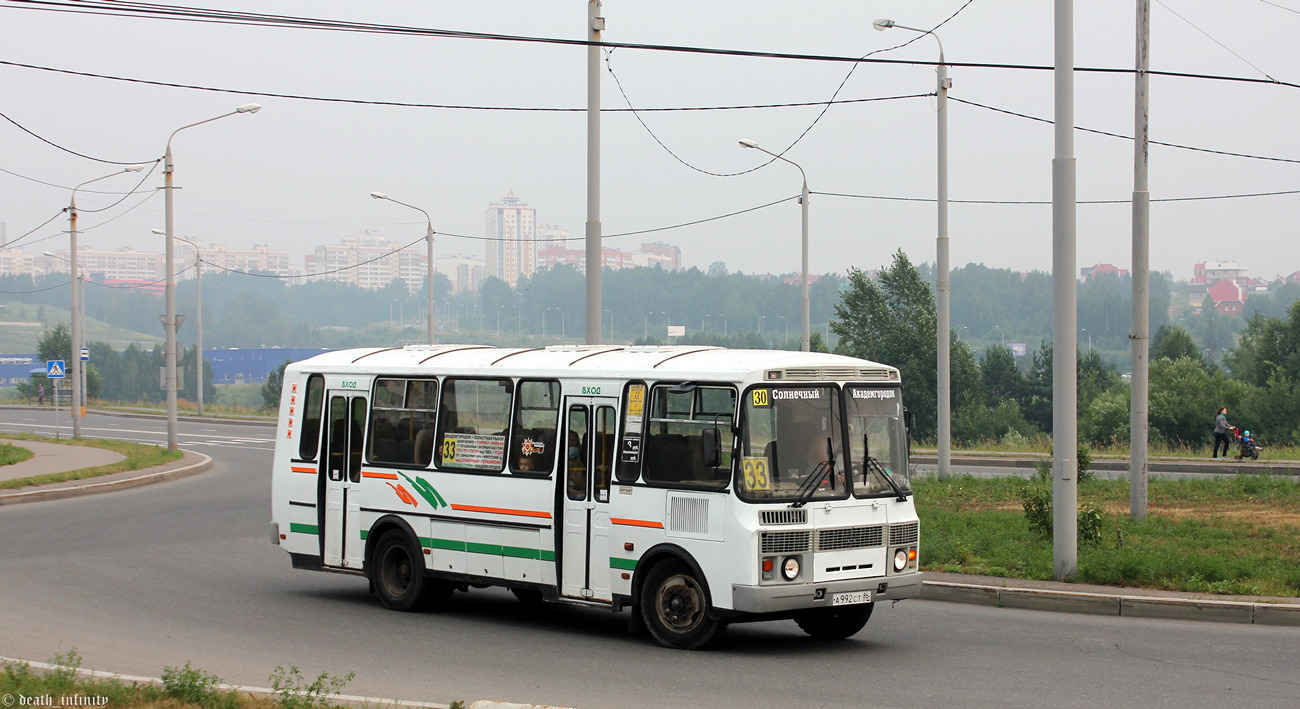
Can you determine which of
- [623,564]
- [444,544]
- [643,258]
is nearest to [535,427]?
[444,544]

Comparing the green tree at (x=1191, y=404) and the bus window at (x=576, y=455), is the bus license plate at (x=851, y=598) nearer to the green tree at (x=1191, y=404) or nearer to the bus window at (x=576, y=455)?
the bus window at (x=576, y=455)

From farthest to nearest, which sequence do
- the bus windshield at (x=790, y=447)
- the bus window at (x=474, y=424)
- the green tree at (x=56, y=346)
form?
the green tree at (x=56, y=346) → the bus window at (x=474, y=424) → the bus windshield at (x=790, y=447)

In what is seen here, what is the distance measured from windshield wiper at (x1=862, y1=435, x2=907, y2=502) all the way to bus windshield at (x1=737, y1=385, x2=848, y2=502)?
0.27m

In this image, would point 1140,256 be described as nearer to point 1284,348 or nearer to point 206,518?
point 206,518

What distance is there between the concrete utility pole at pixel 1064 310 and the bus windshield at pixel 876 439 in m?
3.20

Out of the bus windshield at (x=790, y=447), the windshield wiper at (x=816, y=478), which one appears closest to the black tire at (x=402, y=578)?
the bus windshield at (x=790, y=447)

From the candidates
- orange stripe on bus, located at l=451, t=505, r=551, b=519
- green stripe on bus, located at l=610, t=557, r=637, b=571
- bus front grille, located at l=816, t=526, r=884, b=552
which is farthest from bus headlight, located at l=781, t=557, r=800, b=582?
orange stripe on bus, located at l=451, t=505, r=551, b=519

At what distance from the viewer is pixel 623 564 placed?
36.9 ft

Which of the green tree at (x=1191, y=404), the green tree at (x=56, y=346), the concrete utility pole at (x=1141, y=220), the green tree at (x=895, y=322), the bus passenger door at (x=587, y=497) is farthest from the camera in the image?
the green tree at (x=56, y=346)

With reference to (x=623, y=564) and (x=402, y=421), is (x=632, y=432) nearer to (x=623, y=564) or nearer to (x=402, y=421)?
(x=623, y=564)

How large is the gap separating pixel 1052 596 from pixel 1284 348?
6196 centimetres

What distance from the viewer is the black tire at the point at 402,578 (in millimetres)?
13039

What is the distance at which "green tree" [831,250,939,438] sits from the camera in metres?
74.9

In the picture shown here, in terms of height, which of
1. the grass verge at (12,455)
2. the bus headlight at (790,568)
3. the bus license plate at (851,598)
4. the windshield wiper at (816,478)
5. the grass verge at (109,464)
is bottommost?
the grass verge at (109,464)
